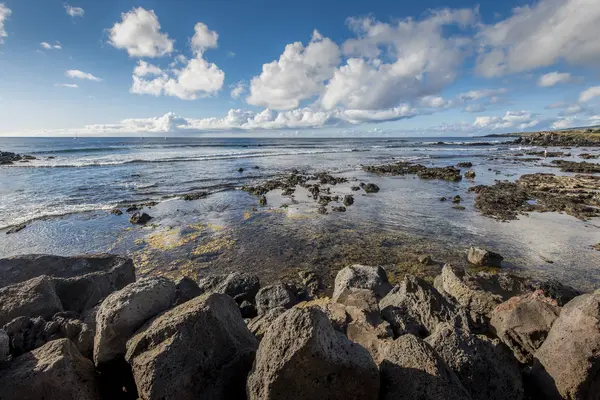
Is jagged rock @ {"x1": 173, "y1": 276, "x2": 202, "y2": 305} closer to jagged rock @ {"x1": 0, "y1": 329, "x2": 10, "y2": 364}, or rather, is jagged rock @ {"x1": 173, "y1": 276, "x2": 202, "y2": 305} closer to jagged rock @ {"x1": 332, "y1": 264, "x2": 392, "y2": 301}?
jagged rock @ {"x1": 0, "y1": 329, "x2": 10, "y2": 364}

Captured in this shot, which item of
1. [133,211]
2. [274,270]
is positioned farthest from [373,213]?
[133,211]

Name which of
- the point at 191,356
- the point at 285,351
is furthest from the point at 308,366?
the point at 191,356

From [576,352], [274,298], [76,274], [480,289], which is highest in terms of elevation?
[576,352]

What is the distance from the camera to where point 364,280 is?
30.3 feet

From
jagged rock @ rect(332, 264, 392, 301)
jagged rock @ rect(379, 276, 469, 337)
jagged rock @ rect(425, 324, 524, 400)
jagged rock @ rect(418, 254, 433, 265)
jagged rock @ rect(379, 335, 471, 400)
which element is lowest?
jagged rock @ rect(418, 254, 433, 265)

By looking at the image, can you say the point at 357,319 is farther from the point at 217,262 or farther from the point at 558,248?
the point at 558,248

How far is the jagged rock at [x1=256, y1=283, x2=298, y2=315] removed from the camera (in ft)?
28.2

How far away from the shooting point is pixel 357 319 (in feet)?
21.2

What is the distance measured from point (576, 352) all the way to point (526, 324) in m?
1.57

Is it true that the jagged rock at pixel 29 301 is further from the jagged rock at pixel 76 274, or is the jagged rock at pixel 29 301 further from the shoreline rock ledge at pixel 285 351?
the jagged rock at pixel 76 274

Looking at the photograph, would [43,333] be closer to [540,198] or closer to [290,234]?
[290,234]

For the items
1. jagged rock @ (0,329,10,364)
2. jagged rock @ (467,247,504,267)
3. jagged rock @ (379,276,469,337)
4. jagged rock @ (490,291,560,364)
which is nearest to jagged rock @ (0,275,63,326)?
jagged rock @ (0,329,10,364)

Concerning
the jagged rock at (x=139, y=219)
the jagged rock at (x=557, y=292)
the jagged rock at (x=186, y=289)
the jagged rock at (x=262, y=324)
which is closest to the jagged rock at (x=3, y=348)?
the jagged rock at (x=186, y=289)

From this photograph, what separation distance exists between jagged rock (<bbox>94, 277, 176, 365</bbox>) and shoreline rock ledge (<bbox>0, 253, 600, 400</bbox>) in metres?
0.02
